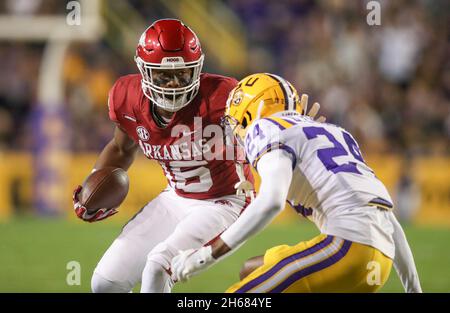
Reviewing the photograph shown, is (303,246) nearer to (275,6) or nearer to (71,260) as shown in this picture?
(71,260)

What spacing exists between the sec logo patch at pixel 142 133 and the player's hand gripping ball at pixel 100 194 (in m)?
0.23

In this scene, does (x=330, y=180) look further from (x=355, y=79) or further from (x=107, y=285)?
(x=355, y=79)

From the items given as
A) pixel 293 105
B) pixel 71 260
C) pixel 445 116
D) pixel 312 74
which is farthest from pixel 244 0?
pixel 293 105

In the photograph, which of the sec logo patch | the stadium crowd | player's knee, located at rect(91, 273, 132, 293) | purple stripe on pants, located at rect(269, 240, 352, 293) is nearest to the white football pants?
player's knee, located at rect(91, 273, 132, 293)

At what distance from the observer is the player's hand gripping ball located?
4.22m

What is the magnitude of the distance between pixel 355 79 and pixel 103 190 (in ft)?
23.9

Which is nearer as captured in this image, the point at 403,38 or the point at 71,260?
the point at 71,260

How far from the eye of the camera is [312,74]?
11391 millimetres

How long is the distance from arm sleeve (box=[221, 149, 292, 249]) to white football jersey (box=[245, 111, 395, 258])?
0.31ft

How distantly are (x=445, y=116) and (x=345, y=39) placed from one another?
5.79ft

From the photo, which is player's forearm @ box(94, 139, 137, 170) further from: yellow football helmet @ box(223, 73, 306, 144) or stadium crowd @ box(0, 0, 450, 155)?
stadium crowd @ box(0, 0, 450, 155)

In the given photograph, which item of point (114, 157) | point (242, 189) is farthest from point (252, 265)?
point (114, 157)

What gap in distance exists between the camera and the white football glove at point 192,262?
319cm

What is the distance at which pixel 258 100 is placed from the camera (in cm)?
354
